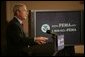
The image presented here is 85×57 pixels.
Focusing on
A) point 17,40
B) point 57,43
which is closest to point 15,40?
point 17,40

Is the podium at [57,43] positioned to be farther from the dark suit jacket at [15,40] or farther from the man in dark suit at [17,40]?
the dark suit jacket at [15,40]

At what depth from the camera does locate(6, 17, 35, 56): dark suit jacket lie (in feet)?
5.64

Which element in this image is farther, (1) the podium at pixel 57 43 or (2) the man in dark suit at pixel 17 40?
(2) the man in dark suit at pixel 17 40

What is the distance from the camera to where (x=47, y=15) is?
94.6 inches

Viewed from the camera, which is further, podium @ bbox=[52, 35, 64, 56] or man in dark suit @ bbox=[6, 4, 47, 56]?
man in dark suit @ bbox=[6, 4, 47, 56]

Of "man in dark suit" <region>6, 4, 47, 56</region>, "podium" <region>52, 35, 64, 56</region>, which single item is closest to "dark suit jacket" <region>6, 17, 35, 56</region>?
"man in dark suit" <region>6, 4, 47, 56</region>

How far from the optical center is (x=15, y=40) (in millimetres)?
1720

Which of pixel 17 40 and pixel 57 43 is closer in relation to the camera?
pixel 57 43

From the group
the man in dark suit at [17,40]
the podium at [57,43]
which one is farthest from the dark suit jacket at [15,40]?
the podium at [57,43]

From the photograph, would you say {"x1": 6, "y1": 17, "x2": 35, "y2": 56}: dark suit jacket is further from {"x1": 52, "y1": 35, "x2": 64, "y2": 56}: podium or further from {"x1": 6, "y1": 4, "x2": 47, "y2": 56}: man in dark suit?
{"x1": 52, "y1": 35, "x2": 64, "y2": 56}: podium

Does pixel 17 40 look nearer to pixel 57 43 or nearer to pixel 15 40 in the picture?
pixel 15 40

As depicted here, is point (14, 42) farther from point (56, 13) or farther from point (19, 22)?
point (56, 13)

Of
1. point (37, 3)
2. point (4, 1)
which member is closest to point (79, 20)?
point (37, 3)

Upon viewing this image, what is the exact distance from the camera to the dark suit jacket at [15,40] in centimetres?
172
